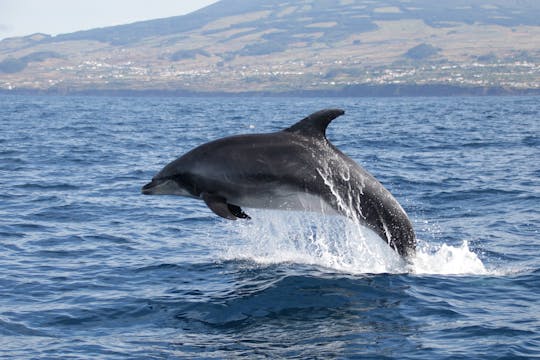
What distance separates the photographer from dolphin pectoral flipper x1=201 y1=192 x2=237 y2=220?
11516 millimetres

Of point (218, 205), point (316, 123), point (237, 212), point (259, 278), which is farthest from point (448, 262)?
point (218, 205)

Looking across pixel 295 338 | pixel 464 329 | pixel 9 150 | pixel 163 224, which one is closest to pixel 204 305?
pixel 295 338

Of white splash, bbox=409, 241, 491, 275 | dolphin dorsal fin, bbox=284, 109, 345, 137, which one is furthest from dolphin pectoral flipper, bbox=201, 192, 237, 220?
white splash, bbox=409, 241, 491, 275

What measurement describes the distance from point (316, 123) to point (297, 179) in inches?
36.5

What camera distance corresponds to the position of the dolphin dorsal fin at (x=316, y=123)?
12180 mm

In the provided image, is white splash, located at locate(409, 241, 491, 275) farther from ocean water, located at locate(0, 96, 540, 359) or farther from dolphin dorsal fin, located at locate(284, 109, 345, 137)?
dolphin dorsal fin, located at locate(284, 109, 345, 137)

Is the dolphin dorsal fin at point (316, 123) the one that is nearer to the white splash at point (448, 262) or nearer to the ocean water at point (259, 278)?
the ocean water at point (259, 278)

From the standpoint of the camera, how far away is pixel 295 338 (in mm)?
9664

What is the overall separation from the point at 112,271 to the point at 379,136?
31128 mm

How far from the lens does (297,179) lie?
1223cm

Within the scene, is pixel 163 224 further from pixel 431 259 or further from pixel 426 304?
pixel 426 304

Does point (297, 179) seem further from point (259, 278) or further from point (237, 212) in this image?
point (259, 278)

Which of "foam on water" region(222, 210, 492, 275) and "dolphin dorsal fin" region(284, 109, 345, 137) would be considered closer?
"dolphin dorsal fin" region(284, 109, 345, 137)

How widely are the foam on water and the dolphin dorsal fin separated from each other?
1.55 m
